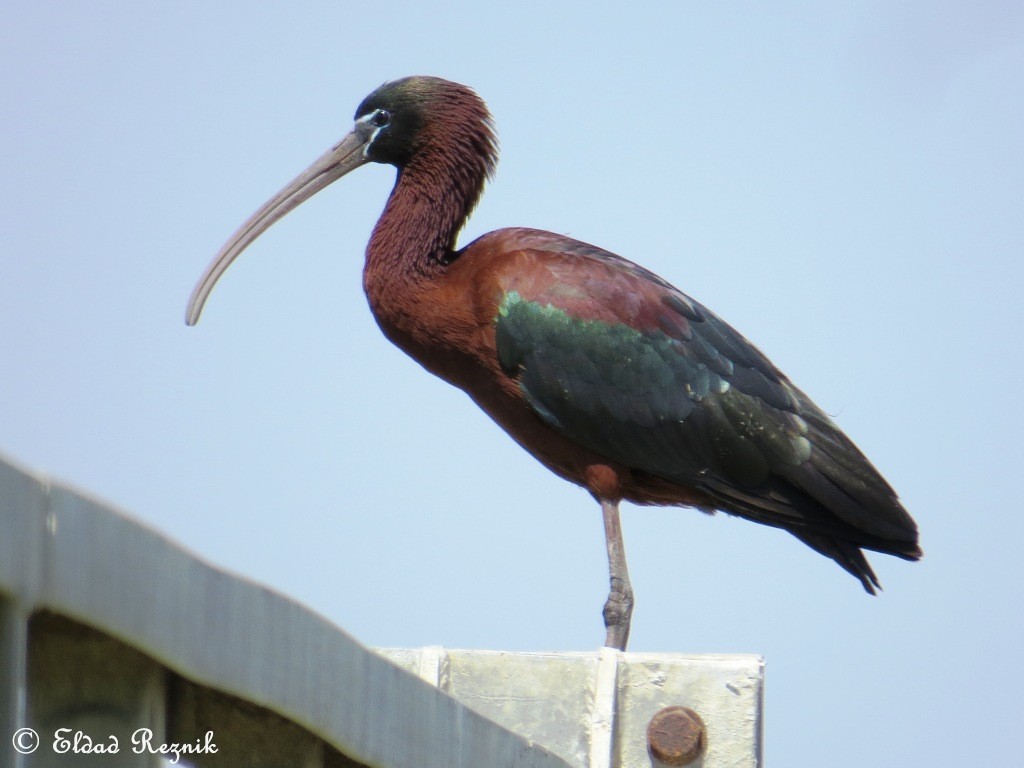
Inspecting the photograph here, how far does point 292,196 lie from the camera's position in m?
8.88

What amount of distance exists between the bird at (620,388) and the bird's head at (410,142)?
49cm

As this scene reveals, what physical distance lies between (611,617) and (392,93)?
122 inches

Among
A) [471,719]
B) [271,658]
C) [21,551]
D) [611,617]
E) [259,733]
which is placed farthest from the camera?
[611,617]

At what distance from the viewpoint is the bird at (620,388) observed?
7504 millimetres

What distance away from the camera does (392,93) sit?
27.8 feet

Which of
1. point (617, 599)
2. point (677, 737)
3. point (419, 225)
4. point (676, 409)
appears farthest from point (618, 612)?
point (419, 225)

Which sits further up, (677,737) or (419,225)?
(419,225)

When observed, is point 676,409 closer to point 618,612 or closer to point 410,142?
point 618,612

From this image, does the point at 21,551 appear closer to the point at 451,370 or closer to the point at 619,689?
the point at 619,689

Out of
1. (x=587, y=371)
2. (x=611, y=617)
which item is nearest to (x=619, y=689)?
(x=611, y=617)

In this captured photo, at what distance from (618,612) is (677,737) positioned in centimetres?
185

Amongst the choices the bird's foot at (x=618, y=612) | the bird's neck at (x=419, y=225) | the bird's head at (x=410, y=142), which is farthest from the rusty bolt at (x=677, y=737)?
the bird's head at (x=410, y=142)

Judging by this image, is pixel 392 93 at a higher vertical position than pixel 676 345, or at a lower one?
higher

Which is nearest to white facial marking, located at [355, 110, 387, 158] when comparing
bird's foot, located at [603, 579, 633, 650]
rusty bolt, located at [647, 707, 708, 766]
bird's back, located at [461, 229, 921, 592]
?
bird's back, located at [461, 229, 921, 592]
